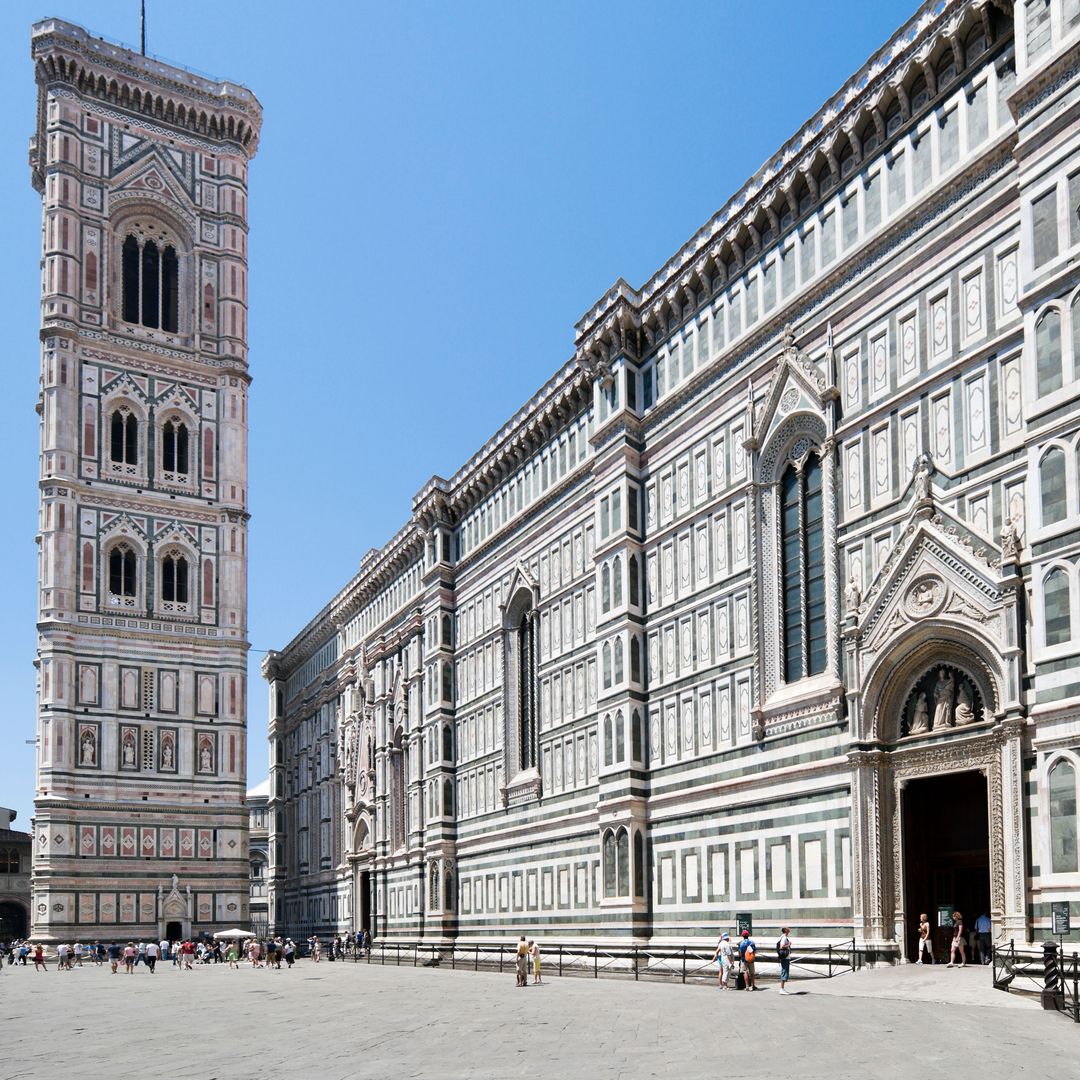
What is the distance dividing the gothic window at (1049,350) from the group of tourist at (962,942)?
38.3 ft

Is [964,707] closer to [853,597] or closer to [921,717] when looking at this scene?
[921,717]

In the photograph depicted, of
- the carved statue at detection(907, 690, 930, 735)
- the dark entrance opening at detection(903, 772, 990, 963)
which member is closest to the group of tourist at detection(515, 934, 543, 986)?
the dark entrance opening at detection(903, 772, 990, 963)

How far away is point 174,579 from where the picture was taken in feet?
285

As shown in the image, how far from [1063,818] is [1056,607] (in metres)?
4.00

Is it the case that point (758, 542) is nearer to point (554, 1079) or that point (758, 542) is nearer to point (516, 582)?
point (516, 582)

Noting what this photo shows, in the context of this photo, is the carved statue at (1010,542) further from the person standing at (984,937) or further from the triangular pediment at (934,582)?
the person standing at (984,937)

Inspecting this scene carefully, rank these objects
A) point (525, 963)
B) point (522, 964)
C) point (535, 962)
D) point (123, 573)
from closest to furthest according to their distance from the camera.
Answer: point (522, 964) → point (525, 963) → point (535, 962) → point (123, 573)

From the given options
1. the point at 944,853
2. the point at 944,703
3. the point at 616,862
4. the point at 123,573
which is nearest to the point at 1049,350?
the point at 944,703

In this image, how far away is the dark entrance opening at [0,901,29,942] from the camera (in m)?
113

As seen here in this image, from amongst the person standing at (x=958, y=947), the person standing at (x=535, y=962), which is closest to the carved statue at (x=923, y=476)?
the person standing at (x=958, y=947)

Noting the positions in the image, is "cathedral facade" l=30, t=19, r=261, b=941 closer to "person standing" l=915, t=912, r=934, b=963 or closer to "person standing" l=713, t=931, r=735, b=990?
"person standing" l=713, t=931, r=735, b=990

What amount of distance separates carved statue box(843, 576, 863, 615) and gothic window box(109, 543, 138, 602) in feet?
195

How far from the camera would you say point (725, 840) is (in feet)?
131

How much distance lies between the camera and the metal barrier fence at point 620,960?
34747 millimetres
